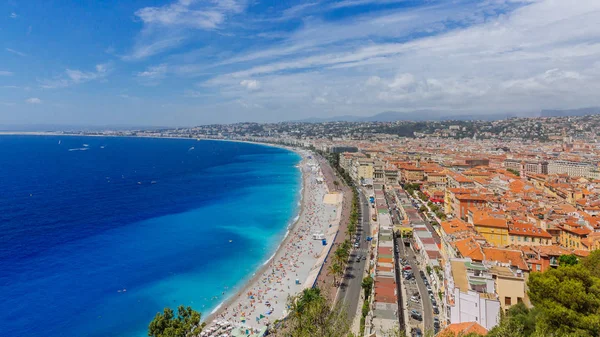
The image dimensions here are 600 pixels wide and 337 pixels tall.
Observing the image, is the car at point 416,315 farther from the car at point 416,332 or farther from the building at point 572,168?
the building at point 572,168

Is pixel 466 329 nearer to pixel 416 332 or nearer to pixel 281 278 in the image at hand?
pixel 416 332

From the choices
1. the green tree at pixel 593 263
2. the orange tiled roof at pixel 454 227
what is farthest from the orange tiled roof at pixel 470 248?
the green tree at pixel 593 263

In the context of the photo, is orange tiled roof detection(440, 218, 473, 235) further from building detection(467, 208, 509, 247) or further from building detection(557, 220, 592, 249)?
building detection(557, 220, 592, 249)

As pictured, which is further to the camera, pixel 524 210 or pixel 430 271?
pixel 524 210

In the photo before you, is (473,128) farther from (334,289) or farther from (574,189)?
(334,289)

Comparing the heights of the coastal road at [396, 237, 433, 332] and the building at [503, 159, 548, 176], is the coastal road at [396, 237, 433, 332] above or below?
below

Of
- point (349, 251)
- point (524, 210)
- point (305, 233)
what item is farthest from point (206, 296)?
point (524, 210)

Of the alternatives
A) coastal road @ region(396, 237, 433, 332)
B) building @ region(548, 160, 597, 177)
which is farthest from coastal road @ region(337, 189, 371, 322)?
building @ region(548, 160, 597, 177)
